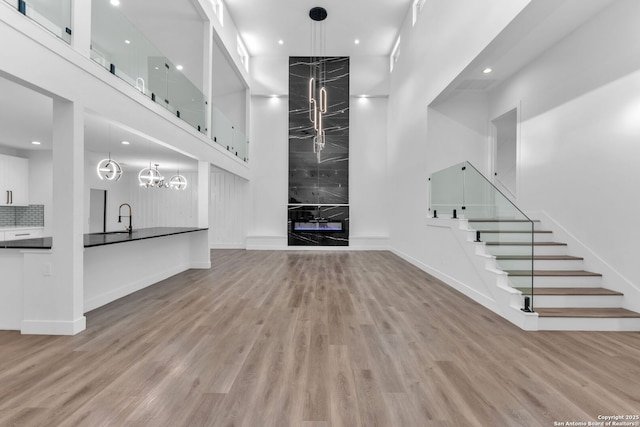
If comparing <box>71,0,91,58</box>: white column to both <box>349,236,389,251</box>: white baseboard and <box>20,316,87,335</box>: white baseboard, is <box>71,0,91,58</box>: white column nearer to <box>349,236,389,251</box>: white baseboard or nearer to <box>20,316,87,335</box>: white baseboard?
<box>20,316,87,335</box>: white baseboard

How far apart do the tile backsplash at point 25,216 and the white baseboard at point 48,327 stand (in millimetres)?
6226

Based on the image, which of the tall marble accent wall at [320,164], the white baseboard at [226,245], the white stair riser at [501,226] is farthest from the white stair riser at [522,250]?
the white baseboard at [226,245]

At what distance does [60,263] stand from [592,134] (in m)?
6.94

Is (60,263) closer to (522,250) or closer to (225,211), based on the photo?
(522,250)

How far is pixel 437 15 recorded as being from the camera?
5848mm

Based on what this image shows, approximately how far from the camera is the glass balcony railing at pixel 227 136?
716 centimetres

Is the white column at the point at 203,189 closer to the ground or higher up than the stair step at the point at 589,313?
higher up

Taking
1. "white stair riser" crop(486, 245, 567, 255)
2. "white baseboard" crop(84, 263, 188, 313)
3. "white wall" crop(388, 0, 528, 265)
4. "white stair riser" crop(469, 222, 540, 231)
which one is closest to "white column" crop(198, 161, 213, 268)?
"white baseboard" crop(84, 263, 188, 313)

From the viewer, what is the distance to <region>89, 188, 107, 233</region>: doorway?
8883 mm

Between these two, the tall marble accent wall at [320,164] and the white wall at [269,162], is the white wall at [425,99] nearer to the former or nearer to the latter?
the tall marble accent wall at [320,164]

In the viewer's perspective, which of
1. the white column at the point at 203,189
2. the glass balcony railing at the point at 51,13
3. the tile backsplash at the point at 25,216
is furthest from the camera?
the tile backsplash at the point at 25,216

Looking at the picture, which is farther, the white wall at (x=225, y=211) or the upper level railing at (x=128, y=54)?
the white wall at (x=225, y=211)

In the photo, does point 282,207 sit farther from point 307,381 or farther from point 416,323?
point 307,381

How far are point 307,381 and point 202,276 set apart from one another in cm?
426
